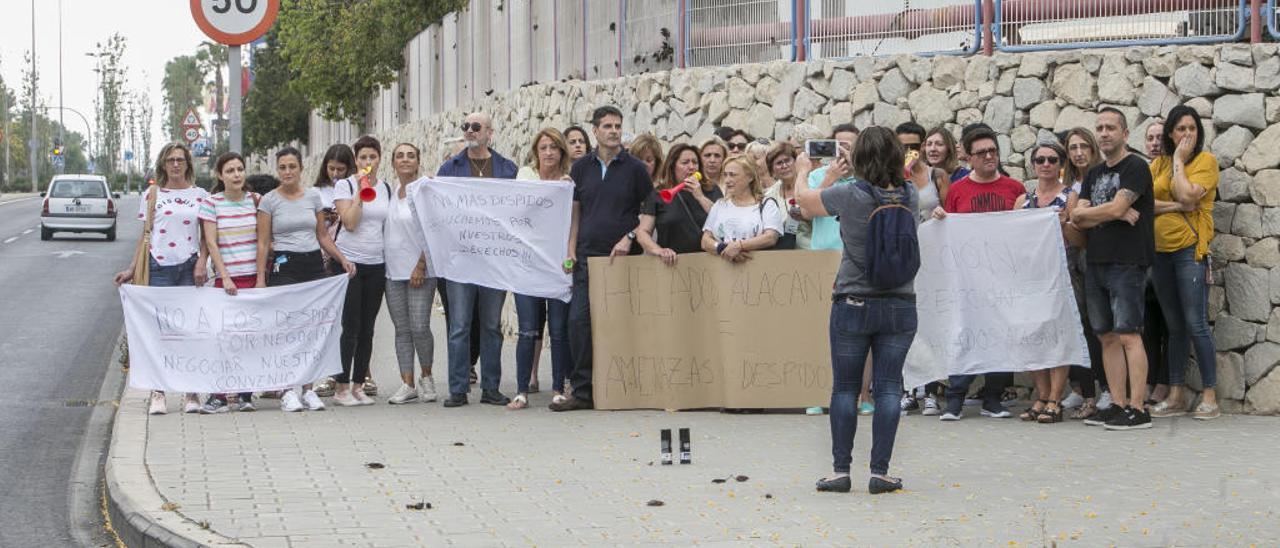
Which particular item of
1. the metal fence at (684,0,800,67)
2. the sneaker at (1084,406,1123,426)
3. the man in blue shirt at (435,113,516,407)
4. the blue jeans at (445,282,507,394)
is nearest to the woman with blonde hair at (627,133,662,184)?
the man in blue shirt at (435,113,516,407)

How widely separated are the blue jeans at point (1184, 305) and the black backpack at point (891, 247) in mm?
3443

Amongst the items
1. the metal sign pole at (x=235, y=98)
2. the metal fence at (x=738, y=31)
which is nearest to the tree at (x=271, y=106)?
the metal fence at (x=738, y=31)

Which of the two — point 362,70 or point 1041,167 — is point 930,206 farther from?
point 362,70

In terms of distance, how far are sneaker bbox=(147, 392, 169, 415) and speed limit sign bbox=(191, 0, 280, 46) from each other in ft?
7.90

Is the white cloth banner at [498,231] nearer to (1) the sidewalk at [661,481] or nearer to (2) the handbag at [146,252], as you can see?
(1) the sidewalk at [661,481]

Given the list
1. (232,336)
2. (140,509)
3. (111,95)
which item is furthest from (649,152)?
(111,95)

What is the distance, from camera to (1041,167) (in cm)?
1116

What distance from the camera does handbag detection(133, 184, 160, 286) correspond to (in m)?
11.9

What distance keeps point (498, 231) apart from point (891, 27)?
3.77m

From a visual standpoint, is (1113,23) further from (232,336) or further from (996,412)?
(232,336)

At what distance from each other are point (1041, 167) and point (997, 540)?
186 inches

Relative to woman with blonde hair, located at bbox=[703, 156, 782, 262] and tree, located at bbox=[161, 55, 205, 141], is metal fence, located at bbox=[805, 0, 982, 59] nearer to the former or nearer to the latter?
woman with blonde hair, located at bbox=[703, 156, 782, 262]

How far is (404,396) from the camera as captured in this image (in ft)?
40.3

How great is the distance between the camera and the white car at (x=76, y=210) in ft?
135
